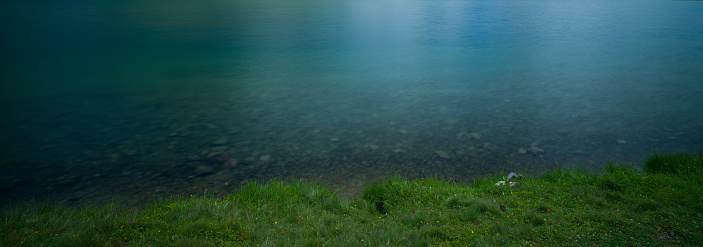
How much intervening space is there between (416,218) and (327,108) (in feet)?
24.7

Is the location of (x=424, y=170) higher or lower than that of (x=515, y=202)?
lower

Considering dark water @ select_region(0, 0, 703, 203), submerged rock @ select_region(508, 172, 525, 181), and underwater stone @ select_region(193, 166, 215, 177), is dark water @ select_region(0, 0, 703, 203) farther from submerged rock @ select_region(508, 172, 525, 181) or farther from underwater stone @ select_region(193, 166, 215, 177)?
submerged rock @ select_region(508, 172, 525, 181)

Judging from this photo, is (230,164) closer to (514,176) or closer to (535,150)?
(514,176)

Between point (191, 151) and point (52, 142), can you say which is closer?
point (191, 151)

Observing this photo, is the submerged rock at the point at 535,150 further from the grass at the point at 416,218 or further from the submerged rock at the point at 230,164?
the submerged rock at the point at 230,164

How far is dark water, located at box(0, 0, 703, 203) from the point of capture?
8.05 m

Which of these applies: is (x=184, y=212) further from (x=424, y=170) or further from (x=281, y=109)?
(x=281, y=109)

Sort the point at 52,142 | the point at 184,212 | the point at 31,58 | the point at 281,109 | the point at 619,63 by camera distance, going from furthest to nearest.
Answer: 1. the point at 31,58
2. the point at 619,63
3. the point at 281,109
4. the point at 52,142
5. the point at 184,212

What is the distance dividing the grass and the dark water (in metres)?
1.49

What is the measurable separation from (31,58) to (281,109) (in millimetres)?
16334

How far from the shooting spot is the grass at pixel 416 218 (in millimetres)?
4430

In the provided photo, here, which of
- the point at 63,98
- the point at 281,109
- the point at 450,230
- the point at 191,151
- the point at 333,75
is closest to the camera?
the point at 450,230

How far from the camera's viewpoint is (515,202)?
216 inches

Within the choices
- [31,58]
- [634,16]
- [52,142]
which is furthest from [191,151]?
[634,16]
